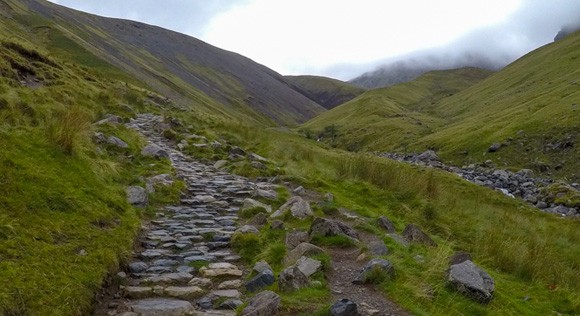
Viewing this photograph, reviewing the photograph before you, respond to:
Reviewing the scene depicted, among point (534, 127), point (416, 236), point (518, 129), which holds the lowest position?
point (416, 236)

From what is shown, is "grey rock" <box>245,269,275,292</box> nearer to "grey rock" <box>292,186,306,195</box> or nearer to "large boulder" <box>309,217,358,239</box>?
"large boulder" <box>309,217,358,239</box>

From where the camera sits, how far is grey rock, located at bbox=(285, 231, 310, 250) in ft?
31.7

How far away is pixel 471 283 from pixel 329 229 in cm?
313

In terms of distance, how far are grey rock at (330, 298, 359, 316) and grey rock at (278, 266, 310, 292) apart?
1.09 m

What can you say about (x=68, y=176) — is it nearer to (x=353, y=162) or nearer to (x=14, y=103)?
(x=14, y=103)

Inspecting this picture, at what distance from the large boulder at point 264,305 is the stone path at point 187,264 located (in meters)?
0.35

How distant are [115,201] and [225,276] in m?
3.64

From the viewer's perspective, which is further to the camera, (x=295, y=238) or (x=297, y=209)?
(x=297, y=209)

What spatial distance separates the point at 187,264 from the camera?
29.5 feet

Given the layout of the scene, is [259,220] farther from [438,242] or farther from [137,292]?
[137,292]

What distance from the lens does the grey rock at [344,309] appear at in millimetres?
6332

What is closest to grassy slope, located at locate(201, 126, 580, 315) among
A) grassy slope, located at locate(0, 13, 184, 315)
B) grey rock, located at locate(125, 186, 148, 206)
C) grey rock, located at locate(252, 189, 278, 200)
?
grey rock, located at locate(252, 189, 278, 200)

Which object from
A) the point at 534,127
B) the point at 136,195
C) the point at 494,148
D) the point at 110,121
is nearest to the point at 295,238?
the point at 136,195

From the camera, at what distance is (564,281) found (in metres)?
11.2
